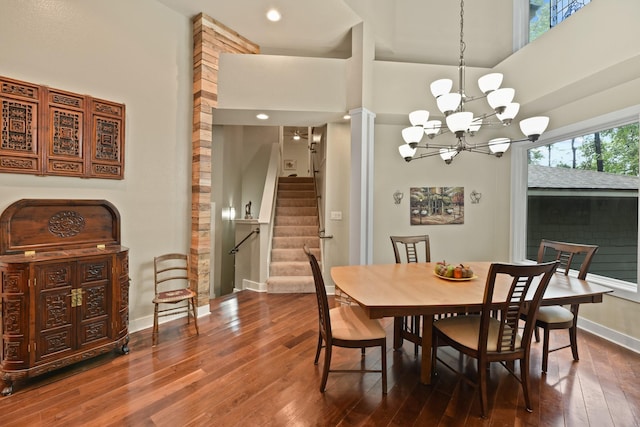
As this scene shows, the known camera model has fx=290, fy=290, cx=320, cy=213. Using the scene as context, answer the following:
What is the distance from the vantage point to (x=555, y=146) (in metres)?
4.16

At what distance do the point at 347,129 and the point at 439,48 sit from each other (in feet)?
7.04

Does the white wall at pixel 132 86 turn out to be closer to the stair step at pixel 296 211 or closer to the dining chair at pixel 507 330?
the stair step at pixel 296 211

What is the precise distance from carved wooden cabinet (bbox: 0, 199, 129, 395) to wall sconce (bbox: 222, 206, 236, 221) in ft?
10.4

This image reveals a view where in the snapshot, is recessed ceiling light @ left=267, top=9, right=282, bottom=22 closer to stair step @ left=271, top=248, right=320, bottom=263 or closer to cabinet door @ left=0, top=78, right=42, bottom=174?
cabinet door @ left=0, top=78, right=42, bottom=174

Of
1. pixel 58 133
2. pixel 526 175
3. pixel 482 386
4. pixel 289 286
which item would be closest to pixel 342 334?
pixel 482 386

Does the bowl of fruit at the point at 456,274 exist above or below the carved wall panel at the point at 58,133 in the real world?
below

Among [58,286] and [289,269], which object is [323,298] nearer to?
[58,286]

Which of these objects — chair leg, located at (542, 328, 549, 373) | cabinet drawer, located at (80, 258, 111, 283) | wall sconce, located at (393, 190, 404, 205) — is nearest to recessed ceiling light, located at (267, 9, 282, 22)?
wall sconce, located at (393, 190, 404, 205)

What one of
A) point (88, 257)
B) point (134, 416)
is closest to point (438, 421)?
point (134, 416)

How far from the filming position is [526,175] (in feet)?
15.0

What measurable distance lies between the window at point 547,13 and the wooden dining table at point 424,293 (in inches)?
142

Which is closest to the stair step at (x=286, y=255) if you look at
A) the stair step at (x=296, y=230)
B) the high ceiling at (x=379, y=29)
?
the stair step at (x=296, y=230)

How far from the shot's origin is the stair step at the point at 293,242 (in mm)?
5473

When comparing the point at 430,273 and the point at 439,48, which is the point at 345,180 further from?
the point at 439,48
